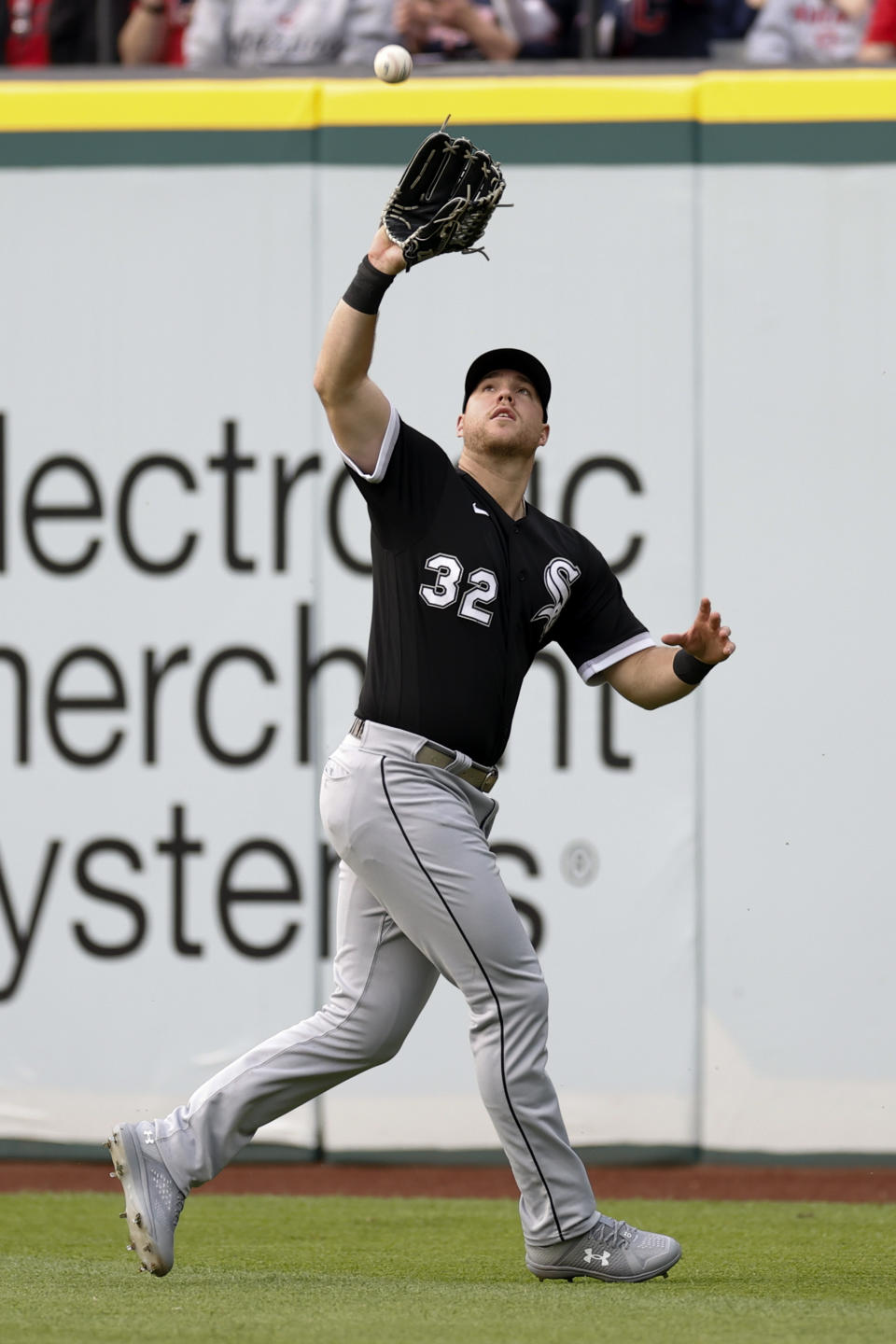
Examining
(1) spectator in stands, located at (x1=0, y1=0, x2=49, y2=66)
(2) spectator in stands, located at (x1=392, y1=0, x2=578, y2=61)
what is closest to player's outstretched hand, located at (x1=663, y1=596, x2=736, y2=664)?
(2) spectator in stands, located at (x1=392, y1=0, x2=578, y2=61)

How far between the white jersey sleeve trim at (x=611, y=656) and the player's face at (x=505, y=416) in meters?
0.47

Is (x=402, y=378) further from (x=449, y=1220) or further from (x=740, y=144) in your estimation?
(x=449, y=1220)

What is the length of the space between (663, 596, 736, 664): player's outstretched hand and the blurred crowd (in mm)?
2958

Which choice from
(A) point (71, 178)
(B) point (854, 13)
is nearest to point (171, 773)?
(A) point (71, 178)

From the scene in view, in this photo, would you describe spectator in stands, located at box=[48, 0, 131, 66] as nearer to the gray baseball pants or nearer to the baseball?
the baseball

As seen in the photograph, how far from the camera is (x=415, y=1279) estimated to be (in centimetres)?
387

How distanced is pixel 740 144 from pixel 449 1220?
321cm

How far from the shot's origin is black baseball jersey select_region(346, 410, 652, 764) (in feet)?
12.2

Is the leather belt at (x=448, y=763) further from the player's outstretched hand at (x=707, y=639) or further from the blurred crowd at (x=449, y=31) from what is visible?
the blurred crowd at (x=449, y=31)

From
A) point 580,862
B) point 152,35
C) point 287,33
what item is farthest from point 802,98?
point 580,862

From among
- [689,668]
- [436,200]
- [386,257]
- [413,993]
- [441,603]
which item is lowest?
[413,993]

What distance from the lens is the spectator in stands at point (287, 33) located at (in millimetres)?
6332

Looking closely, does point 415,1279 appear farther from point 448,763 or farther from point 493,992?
point 448,763

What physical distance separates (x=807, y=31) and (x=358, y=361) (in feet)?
11.6
